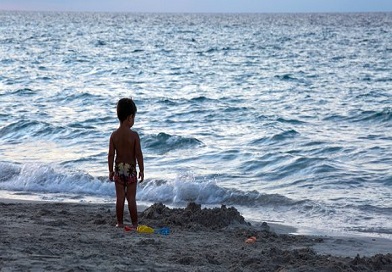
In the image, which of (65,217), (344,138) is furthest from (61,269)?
(344,138)

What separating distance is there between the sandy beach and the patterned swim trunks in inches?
18.2

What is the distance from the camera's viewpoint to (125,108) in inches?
276

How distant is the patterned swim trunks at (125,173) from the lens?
727 centimetres

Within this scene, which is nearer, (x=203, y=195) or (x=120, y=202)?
(x=120, y=202)

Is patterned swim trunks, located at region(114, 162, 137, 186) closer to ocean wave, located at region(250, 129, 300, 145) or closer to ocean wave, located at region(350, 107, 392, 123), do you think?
ocean wave, located at region(250, 129, 300, 145)

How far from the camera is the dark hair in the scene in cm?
698

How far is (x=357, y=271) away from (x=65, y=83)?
69.6 feet

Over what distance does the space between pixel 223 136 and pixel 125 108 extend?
27.8ft

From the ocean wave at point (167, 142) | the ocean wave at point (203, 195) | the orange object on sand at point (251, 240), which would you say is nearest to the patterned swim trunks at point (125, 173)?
the orange object on sand at point (251, 240)

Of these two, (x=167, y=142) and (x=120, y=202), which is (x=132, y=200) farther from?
(x=167, y=142)

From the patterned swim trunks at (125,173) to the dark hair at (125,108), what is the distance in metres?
0.47

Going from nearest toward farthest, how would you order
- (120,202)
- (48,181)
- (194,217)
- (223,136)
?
(120,202)
(194,217)
(48,181)
(223,136)

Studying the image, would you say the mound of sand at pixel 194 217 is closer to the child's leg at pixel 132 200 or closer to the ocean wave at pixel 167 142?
the child's leg at pixel 132 200

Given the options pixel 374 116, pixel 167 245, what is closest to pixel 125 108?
pixel 167 245
